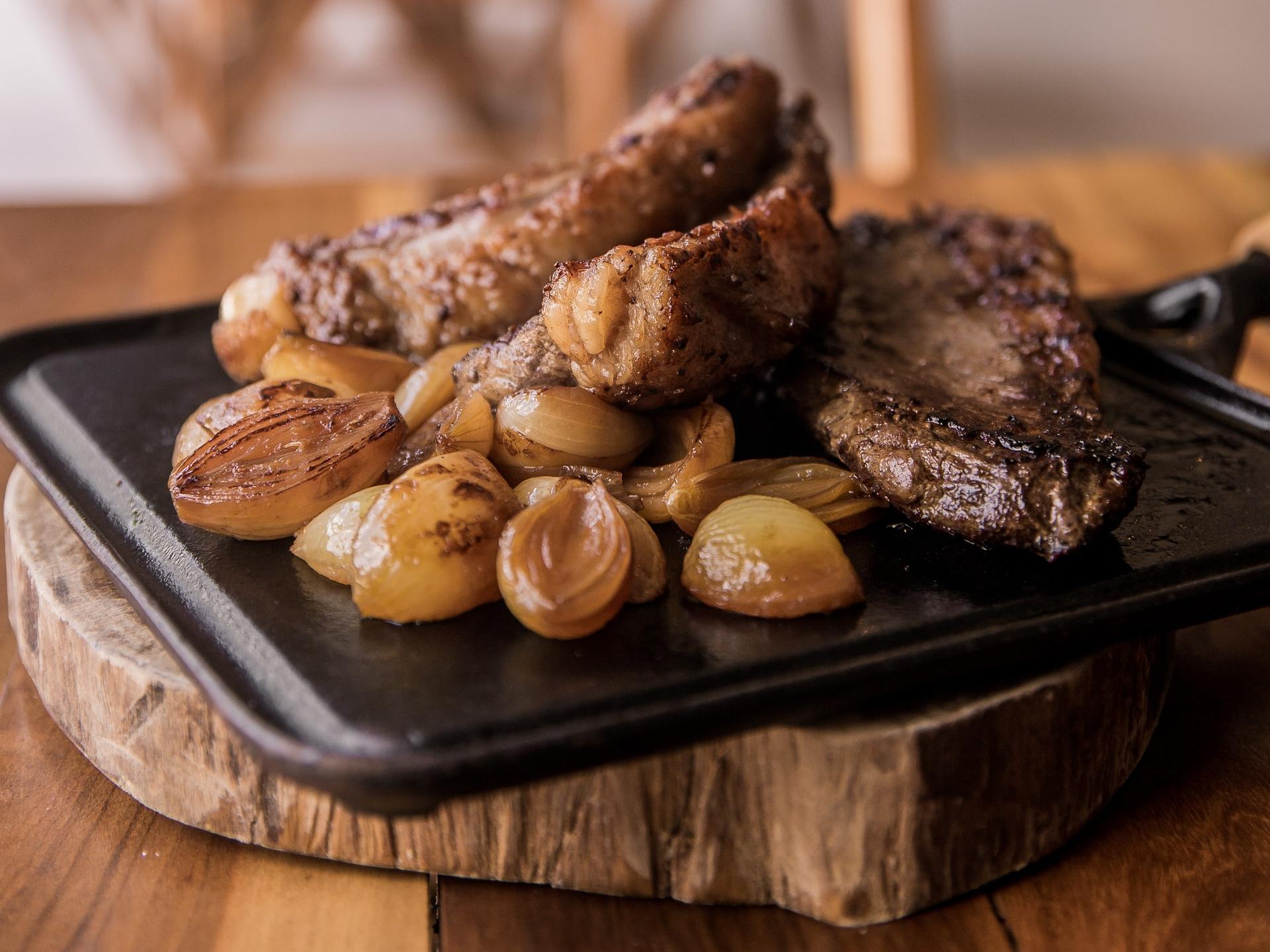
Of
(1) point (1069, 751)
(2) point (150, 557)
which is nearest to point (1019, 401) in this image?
(1) point (1069, 751)

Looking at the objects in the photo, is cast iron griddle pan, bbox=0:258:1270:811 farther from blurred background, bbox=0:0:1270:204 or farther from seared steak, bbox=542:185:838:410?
blurred background, bbox=0:0:1270:204

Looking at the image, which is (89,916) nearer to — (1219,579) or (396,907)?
(396,907)

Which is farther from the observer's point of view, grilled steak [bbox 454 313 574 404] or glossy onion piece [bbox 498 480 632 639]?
grilled steak [bbox 454 313 574 404]

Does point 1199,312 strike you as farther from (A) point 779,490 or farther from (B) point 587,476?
(B) point 587,476

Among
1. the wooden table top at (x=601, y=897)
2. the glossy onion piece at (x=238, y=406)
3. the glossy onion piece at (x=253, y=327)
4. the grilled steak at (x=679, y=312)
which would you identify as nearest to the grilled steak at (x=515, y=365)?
the grilled steak at (x=679, y=312)

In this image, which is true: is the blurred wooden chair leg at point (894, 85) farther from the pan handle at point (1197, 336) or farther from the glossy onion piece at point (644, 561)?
the glossy onion piece at point (644, 561)

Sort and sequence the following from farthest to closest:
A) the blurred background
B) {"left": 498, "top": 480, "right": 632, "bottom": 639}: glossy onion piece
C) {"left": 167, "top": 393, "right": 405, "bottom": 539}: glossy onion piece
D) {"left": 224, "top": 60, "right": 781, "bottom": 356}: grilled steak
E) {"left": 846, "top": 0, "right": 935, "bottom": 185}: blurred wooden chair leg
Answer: the blurred background → {"left": 846, "top": 0, "right": 935, "bottom": 185}: blurred wooden chair leg → {"left": 224, "top": 60, "right": 781, "bottom": 356}: grilled steak → {"left": 167, "top": 393, "right": 405, "bottom": 539}: glossy onion piece → {"left": 498, "top": 480, "right": 632, "bottom": 639}: glossy onion piece

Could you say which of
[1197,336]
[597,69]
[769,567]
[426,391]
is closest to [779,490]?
[769,567]

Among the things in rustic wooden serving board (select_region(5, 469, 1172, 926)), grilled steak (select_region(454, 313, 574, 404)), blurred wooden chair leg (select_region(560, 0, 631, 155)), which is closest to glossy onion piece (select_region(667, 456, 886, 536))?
grilled steak (select_region(454, 313, 574, 404))
